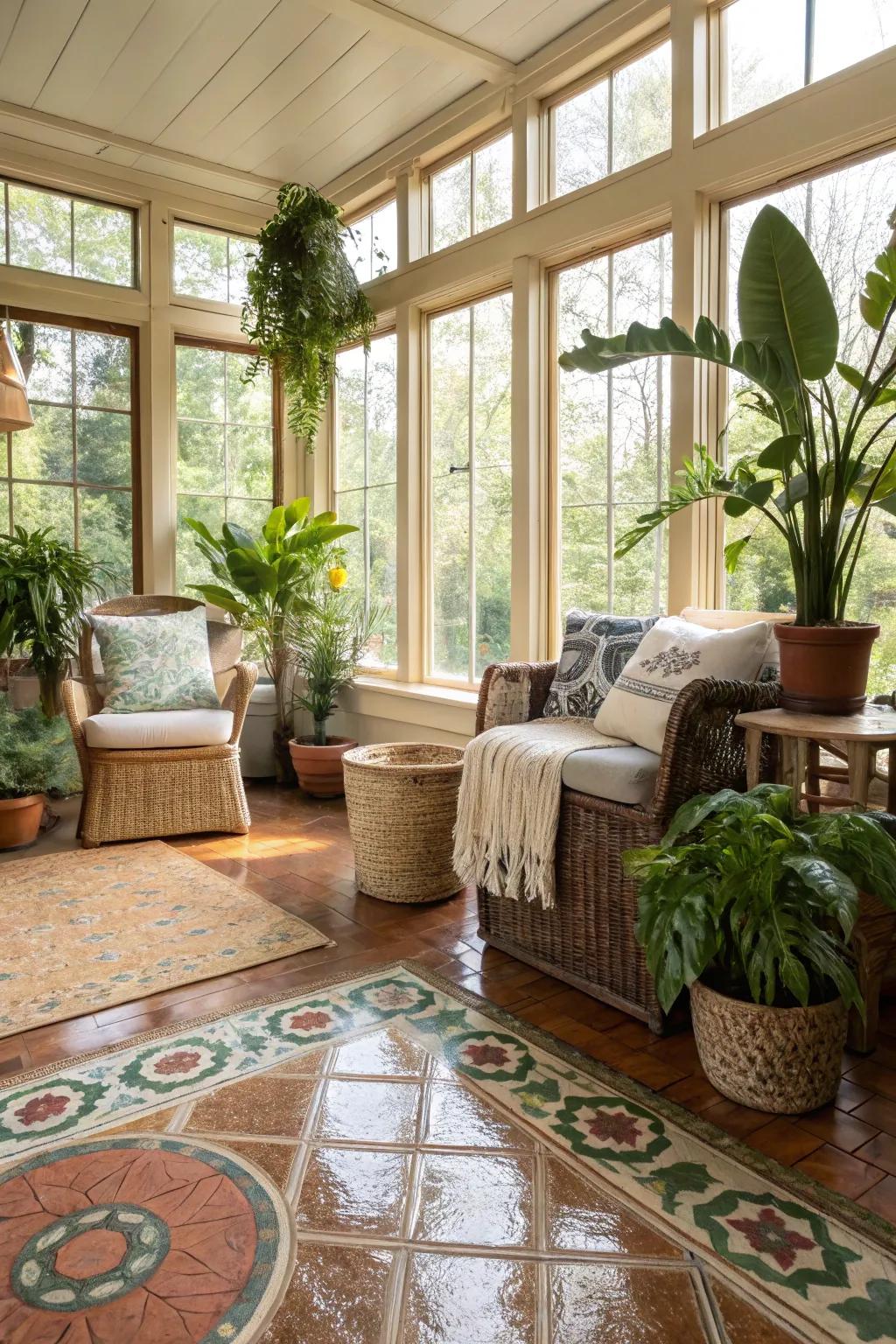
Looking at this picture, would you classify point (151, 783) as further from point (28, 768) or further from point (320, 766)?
point (320, 766)

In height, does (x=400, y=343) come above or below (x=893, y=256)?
above

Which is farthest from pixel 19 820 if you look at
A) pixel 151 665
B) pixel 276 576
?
pixel 276 576

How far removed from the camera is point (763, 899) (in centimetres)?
179

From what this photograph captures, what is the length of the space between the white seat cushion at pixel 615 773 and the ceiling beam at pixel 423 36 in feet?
8.70

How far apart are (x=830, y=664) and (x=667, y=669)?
1.32 feet

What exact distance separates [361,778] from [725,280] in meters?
2.01

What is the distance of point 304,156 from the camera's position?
459cm

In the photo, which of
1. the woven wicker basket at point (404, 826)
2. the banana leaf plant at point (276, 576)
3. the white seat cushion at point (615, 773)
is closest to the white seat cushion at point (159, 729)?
the banana leaf plant at point (276, 576)

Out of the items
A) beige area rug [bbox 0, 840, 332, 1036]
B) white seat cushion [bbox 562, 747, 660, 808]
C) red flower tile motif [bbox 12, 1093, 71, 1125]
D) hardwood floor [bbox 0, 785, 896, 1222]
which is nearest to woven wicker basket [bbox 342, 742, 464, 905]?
hardwood floor [bbox 0, 785, 896, 1222]

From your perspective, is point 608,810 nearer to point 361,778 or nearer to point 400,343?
point 361,778

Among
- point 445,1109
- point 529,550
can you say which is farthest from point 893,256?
point 445,1109

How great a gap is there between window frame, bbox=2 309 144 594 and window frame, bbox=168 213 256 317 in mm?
288

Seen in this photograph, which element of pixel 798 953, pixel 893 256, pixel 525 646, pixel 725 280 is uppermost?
pixel 725 280

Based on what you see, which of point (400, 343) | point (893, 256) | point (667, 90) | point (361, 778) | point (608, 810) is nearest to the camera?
point (893, 256)
